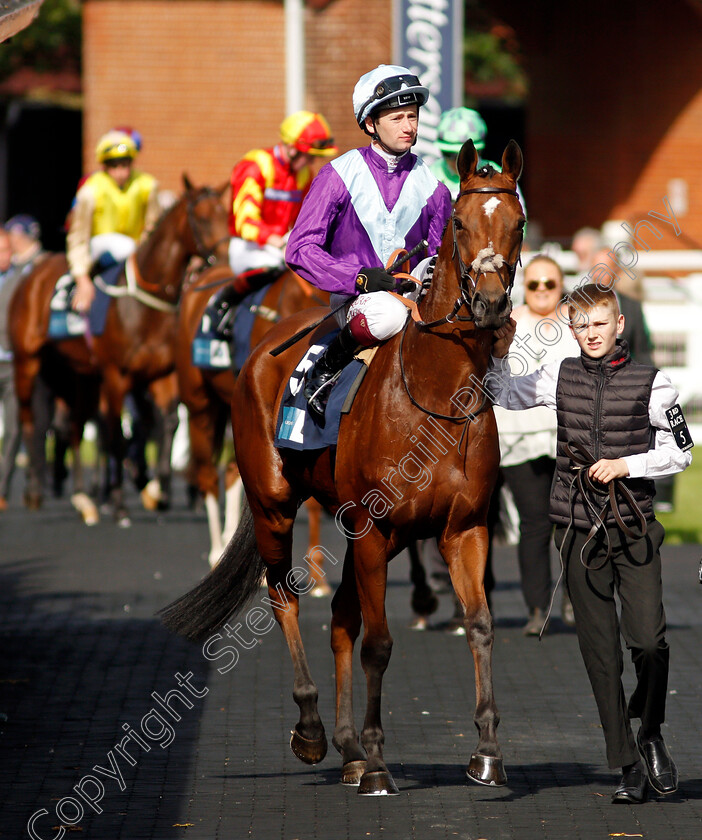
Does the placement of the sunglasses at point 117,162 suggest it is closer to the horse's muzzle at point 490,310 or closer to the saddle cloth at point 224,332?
the saddle cloth at point 224,332

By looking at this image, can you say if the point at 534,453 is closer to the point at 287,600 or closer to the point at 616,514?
the point at 287,600

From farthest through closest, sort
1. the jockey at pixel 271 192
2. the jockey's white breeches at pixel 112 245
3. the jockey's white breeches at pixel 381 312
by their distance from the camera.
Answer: the jockey's white breeches at pixel 112 245, the jockey at pixel 271 192, the jockey's white breeches at pixel 381 312

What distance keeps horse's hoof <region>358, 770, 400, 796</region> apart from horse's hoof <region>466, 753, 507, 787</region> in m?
0.42

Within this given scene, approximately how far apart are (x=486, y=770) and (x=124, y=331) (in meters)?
8.78

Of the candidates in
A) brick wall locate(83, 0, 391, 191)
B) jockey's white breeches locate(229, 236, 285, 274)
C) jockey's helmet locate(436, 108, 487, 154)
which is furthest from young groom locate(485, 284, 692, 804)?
brick wall locate(83, 0, 391, 191)

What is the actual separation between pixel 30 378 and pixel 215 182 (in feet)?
29.5

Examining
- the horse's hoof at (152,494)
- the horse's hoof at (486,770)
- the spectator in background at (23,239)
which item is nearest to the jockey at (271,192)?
the horse's hoof at (152,494)

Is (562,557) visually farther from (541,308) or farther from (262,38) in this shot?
(262,38)

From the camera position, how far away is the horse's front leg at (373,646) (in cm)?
574

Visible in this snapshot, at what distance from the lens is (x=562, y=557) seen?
5773 mm

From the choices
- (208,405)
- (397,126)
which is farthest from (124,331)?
(397,126)

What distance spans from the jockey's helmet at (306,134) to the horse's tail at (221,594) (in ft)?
12.8

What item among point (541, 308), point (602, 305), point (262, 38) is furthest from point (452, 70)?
point (602, 305)

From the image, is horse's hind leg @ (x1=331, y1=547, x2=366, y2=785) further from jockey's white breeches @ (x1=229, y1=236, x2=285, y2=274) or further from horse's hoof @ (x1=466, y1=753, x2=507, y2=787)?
jockey's white breeches @ (x1=229, y1=236, x2=285, y2=274)
